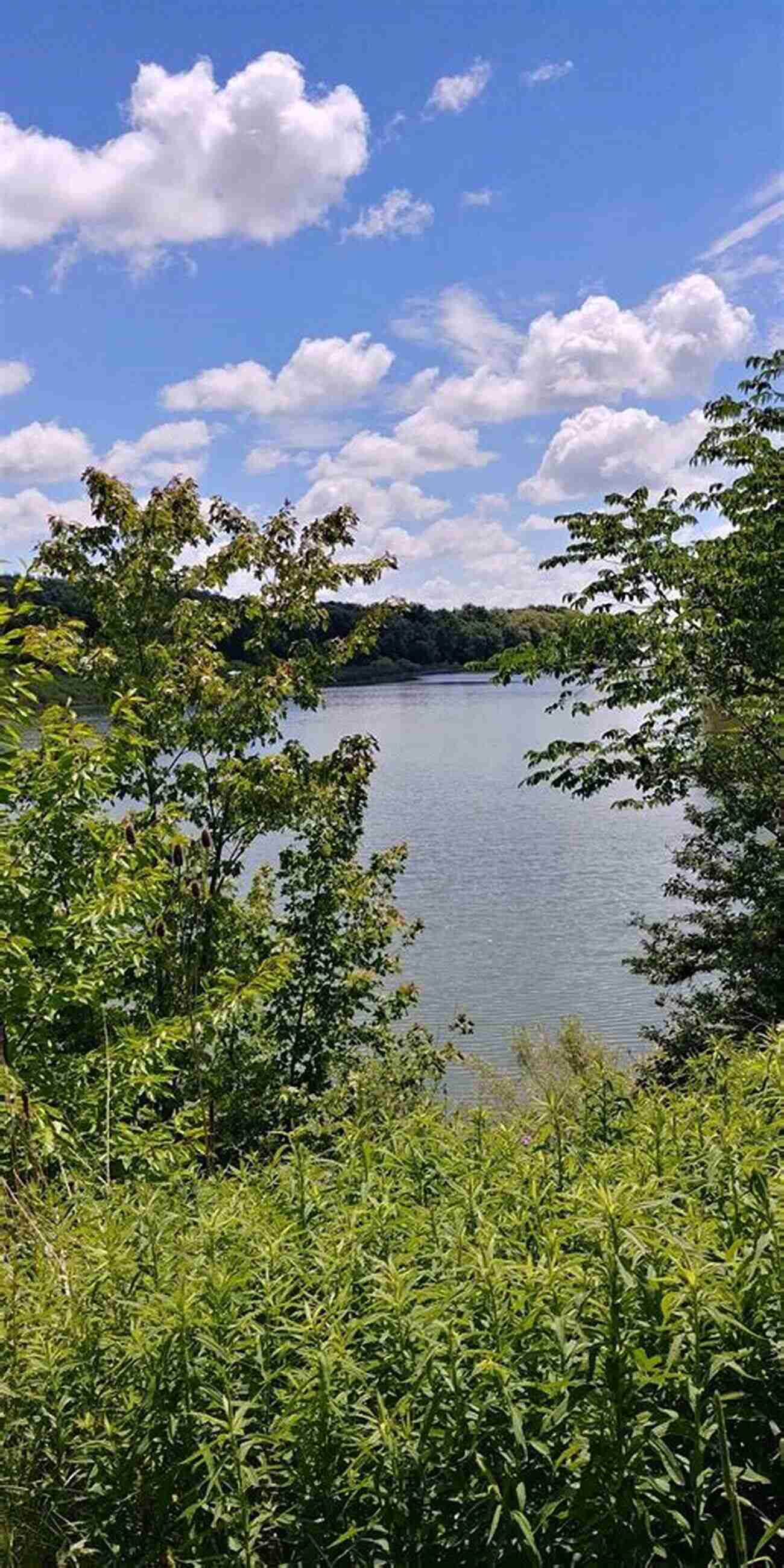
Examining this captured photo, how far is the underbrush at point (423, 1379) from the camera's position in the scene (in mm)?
1567

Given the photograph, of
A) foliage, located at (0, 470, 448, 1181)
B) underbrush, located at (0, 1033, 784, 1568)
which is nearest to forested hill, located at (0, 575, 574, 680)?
foliage, located at (0, 470, 448, 1181)

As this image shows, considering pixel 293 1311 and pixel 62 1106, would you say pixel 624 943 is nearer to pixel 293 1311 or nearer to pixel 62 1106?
pixel 62 1106

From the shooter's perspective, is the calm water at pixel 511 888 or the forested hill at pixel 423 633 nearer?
the forested hill at pixel 423 633

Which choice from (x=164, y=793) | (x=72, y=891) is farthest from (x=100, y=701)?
(x=72, y=891)

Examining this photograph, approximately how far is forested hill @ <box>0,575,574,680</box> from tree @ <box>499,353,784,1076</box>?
32.0 inches

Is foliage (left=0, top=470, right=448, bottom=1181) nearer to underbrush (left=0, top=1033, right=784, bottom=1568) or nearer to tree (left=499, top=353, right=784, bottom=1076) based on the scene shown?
tree (left=499, top=353, right=784, bottom=1076)

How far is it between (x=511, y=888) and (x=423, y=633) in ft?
176

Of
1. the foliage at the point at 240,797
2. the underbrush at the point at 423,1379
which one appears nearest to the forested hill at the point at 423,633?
the foliage at the point at 240,797

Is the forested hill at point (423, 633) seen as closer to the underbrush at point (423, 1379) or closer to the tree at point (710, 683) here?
the tree at point (710, 683)

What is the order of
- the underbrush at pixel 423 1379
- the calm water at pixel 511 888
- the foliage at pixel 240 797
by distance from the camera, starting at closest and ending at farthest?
the underbrush at pixel 423 1379
the foliage at pixel 240 797
the calm water at pixel 511 888

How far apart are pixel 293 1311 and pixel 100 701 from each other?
8096 millimetres

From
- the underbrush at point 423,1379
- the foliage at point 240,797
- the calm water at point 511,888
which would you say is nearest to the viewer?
the underbrush at point 423,1379

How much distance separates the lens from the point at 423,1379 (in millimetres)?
1681

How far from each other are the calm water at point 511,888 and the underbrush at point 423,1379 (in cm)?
1161
